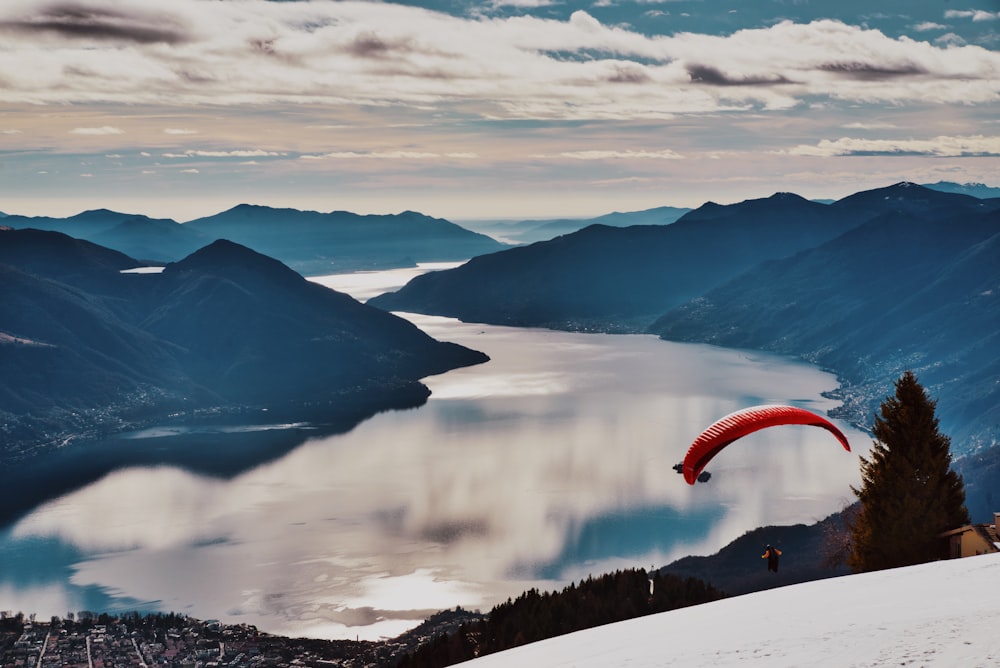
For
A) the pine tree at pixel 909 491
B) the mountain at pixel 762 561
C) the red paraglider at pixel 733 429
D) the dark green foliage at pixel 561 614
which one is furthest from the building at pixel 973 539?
the mountain at pixel 762 561

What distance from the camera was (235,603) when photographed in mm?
131625

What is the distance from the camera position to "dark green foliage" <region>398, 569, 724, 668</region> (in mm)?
87562

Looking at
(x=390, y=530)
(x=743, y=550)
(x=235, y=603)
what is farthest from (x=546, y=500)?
(x=235, y=603)

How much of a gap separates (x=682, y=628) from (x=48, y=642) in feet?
358

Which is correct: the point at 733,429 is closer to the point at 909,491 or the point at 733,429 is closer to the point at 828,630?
the point at 909,491

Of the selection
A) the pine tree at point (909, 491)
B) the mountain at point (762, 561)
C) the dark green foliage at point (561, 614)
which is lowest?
the dark green foliage at point (561, 614)

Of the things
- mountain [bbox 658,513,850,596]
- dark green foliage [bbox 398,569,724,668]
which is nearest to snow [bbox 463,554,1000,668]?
dark green foliage [bbox 398,569,724,668]

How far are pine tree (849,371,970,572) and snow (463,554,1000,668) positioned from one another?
431 inches

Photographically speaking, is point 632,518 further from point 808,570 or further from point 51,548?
point 51,548

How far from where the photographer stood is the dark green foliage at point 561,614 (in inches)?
3447

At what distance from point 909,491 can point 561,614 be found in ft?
154

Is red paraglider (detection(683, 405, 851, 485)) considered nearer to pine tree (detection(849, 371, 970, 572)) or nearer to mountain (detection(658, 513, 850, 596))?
pine tree (detection(849, 371, 970, 572))

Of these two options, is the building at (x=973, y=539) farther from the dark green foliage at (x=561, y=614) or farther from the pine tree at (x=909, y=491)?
the dark green foliage at (x=561, y=614)

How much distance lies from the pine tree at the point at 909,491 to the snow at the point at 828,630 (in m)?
11.0
